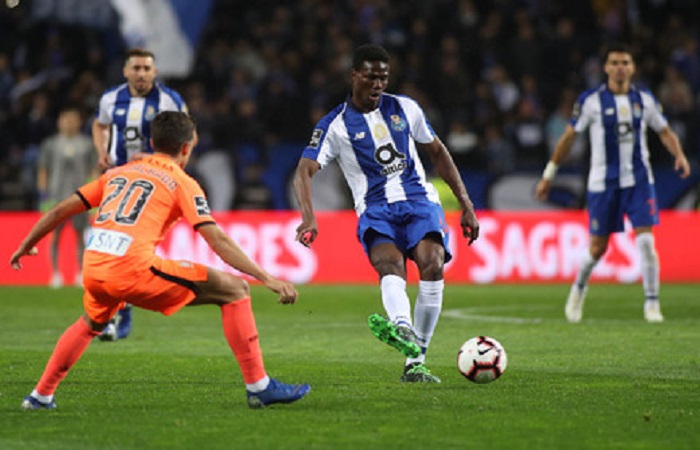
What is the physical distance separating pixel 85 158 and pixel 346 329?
295 inches

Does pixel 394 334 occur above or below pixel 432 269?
below

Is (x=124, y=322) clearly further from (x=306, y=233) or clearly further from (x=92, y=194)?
(x=92, y=194)

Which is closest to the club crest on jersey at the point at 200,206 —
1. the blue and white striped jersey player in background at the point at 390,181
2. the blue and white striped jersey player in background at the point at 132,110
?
the blue and white striped jersey player in background at the point at 390,181

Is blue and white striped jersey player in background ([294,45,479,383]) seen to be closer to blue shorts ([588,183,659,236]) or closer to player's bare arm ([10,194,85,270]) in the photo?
player's bare arm ([10,194,85,270])

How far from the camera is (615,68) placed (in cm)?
1272

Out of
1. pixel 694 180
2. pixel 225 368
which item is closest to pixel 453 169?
pixel 225 368

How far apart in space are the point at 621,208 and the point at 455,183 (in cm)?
473

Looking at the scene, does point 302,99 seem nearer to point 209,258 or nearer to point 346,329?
point 209,258

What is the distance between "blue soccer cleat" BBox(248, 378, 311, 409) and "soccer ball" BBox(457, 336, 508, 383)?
1.39 m

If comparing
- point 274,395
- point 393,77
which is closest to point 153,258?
point 274,395

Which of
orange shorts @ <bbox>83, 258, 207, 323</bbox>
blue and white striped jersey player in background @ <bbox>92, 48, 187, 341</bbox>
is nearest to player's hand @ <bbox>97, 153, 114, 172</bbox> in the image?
blue and white striped jersey player in background @ <bbox>92, 48, 187, 341</bbox>

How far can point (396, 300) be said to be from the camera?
8156 mm

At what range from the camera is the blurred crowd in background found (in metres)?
20.8

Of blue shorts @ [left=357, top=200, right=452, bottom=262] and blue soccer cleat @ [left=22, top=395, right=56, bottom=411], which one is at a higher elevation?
blue shorts @ [left=357, top=200, right=452, bottom=262]
